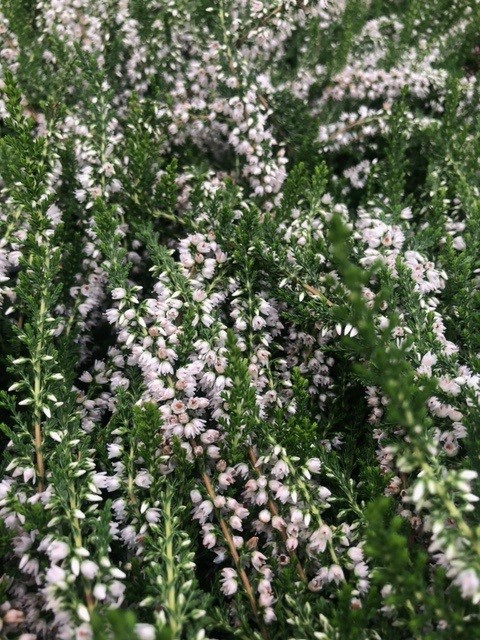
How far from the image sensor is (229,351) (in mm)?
1617

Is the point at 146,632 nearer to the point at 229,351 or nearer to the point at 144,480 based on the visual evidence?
the point at 144,480

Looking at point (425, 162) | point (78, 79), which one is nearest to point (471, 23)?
point (425, 162)

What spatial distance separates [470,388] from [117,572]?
3.80 feet

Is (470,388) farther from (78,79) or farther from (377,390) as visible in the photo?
(78,79)

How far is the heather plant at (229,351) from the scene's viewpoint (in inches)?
51.3

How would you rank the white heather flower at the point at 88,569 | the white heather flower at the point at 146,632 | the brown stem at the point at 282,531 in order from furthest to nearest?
the brown stem at the point at 282,531 → the white heather flower at the point at 88,569 → the white heather flower at the point at 146,632

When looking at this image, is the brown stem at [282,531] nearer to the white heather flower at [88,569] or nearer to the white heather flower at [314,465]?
the white heather flower at [314,465]

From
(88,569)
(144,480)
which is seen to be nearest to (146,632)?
(88,569)

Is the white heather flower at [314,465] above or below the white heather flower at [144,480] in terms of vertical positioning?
below

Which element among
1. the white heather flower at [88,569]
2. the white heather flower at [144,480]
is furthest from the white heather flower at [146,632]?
the white heather flower at [144,480]

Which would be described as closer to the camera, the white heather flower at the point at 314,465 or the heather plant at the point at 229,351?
the heather plant at the point at 229,351

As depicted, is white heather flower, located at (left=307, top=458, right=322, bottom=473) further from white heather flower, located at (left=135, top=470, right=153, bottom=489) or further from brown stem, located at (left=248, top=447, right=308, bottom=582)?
white heather flower, located at (left=135, top=470, right=153, bottom=489)

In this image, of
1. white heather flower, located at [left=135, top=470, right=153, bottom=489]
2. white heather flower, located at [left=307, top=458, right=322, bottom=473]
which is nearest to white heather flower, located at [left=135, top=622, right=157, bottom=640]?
white heather flower, located at [left=135, top=470, right=153, bottom=489]

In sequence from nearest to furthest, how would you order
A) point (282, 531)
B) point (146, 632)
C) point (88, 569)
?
point (146, 632) < point (88, 569) < point (282, 531)
